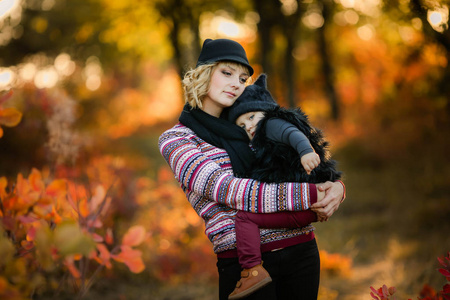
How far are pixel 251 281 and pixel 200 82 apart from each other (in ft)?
3.47

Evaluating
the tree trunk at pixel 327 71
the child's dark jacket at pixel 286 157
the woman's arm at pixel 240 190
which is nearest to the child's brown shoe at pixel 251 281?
the woman's arm at pixel 240 190

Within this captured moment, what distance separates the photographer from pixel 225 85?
207cm

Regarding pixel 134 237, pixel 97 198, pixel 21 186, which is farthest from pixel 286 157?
pixel 21 186

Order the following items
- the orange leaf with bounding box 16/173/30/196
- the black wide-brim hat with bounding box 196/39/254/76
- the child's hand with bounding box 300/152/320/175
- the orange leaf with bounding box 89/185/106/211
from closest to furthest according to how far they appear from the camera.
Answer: the orange leaf with bounding box 16/173/30/196, the child's hand with bounding box 300/152/320/175, the orange leaf with bounding box 89/185/106/211, the black wide-brim hat with bounding box 196/39/254/76

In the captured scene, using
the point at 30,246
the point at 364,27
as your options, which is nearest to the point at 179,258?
the point at 30,246

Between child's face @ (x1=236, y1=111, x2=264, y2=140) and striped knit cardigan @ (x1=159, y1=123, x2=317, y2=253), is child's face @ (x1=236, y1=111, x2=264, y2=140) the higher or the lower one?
the higher one

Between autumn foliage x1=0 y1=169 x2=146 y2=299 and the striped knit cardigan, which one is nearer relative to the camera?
autumn foliage x1=0 y1=169 x2=146 y2=299

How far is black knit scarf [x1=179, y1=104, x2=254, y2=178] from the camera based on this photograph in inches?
76.2

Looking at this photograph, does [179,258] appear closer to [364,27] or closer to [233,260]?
[233,260]

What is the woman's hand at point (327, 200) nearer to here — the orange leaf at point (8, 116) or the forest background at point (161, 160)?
the forest background at point (161, 160)

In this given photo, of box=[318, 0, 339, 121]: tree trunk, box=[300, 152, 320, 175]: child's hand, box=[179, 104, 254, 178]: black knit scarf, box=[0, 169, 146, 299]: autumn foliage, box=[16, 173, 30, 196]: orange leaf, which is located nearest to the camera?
box=[0, 169, 146, 299]: autumn foliage

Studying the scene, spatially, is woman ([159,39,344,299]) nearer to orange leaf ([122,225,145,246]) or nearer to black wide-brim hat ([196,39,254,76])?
black wide-brim hat ([196,39,254,76])

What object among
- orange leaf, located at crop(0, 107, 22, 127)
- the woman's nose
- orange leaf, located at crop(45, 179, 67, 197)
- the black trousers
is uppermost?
orange leaf, located at crop(0, 107, 22, 127)

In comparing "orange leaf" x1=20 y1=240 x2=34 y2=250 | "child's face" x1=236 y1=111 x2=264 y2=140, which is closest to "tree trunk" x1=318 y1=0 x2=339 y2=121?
"child's face" x1=236 y1=111 x2=264 y2=140
